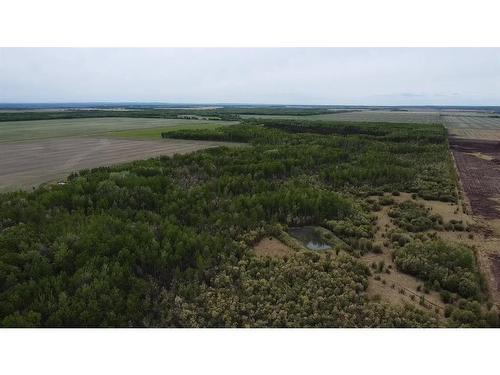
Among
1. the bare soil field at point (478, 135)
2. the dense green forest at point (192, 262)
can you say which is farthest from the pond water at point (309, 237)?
the bare soil field at point (478, 135)

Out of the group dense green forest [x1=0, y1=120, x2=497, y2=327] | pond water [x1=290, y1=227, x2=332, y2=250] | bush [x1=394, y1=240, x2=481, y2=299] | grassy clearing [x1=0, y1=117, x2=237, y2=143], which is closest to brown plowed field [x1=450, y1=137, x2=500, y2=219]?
dense green forest [x1=0, y1=120, x2=497, y2=327]

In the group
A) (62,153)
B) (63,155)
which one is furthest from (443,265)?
(62,153)

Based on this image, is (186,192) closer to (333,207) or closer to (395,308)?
(333,207)

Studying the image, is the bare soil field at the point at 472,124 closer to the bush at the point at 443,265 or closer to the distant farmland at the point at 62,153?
the distant farmland at the point at 62,153

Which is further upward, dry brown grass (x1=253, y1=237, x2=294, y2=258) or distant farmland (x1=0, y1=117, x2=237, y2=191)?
distant farmland (x1=0, y1=117, x2=237, y2=191)

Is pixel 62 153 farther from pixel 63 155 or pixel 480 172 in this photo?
pixel 480 172

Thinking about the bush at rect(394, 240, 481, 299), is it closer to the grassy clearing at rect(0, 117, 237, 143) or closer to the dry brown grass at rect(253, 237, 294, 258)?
the dry brown grass at rect(253, 237, 294, 258)
